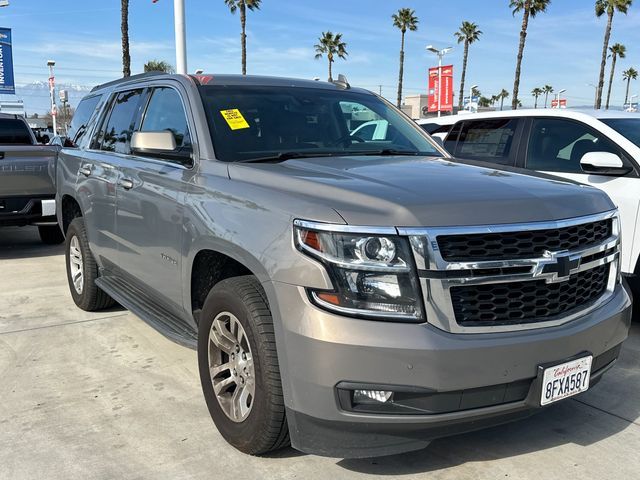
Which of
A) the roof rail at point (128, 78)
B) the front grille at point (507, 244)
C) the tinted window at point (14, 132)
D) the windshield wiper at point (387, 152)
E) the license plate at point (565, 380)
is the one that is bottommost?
the license plate at point (565, 380)

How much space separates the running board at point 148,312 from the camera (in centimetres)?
362

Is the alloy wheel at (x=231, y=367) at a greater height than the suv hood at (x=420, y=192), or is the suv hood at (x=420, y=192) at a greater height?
the suv hood at (x=420, y=192)

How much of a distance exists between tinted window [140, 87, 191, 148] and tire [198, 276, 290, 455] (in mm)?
1159

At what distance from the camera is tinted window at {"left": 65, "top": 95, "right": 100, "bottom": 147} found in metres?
5.82

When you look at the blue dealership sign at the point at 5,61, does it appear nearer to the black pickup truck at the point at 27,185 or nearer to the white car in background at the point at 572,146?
the black pickup truck at the point at 27,185

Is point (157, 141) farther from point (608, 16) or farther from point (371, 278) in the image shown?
point (608, 16)

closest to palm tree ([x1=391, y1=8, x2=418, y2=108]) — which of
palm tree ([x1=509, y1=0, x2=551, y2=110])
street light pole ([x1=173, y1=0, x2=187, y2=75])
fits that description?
palm tree ([x1=509, y1=0, x2=551, y2=110])

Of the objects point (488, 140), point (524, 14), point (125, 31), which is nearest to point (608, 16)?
point (524, 14)

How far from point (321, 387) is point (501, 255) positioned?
907 millimetres

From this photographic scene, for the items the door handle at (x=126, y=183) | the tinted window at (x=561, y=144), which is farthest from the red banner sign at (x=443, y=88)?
the door handle at (x=126, y=183)

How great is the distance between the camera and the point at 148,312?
410 centimetres

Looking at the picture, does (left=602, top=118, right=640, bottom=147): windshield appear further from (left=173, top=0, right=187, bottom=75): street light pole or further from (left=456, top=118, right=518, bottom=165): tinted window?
(left=173, top=0, right=187, bottom=75): street light pole

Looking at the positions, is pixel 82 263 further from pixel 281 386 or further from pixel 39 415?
pixel 281 386

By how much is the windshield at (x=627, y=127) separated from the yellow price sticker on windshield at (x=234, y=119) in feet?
11.7
